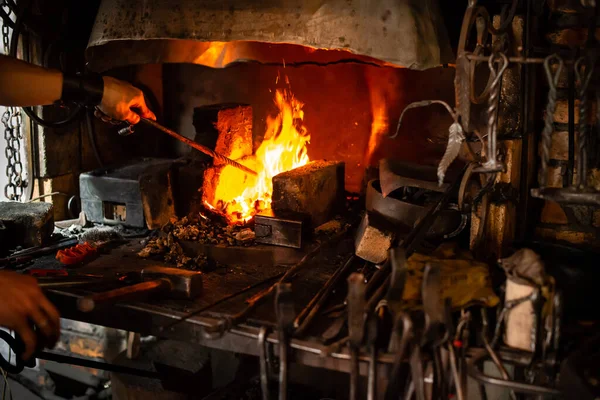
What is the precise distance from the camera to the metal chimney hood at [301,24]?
11.1 feet

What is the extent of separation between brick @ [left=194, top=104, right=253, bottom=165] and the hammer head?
4.64 feet

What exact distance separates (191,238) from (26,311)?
1483 mm

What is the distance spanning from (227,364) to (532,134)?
279 cm

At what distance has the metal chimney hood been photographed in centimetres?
339

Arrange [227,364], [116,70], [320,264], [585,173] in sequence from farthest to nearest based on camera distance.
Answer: [116,70], [227,364], [320,264], [585,173]

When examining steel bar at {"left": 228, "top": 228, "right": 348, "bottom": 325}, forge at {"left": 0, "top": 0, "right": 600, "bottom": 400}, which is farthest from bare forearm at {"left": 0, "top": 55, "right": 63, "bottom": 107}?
steel bar at {"left": 228, "top": 228, "right": 348, "bottom": 325}

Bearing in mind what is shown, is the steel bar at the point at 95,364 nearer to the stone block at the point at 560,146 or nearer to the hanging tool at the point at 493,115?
the hanging tool at the point at 493,115

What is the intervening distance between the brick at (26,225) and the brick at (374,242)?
2.17 m

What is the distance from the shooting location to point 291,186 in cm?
415

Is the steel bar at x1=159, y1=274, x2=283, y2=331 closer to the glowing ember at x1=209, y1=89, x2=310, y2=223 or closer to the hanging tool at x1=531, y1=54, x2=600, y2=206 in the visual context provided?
the glowing ember at x1=209, y1=89, x2=310, y2=223

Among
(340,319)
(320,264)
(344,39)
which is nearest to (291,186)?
(320,264)

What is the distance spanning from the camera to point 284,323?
8.37 ft

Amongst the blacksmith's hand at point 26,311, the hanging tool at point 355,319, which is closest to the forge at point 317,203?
the hanging tool at point 355,319

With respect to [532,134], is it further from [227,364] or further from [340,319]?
[227,364]
